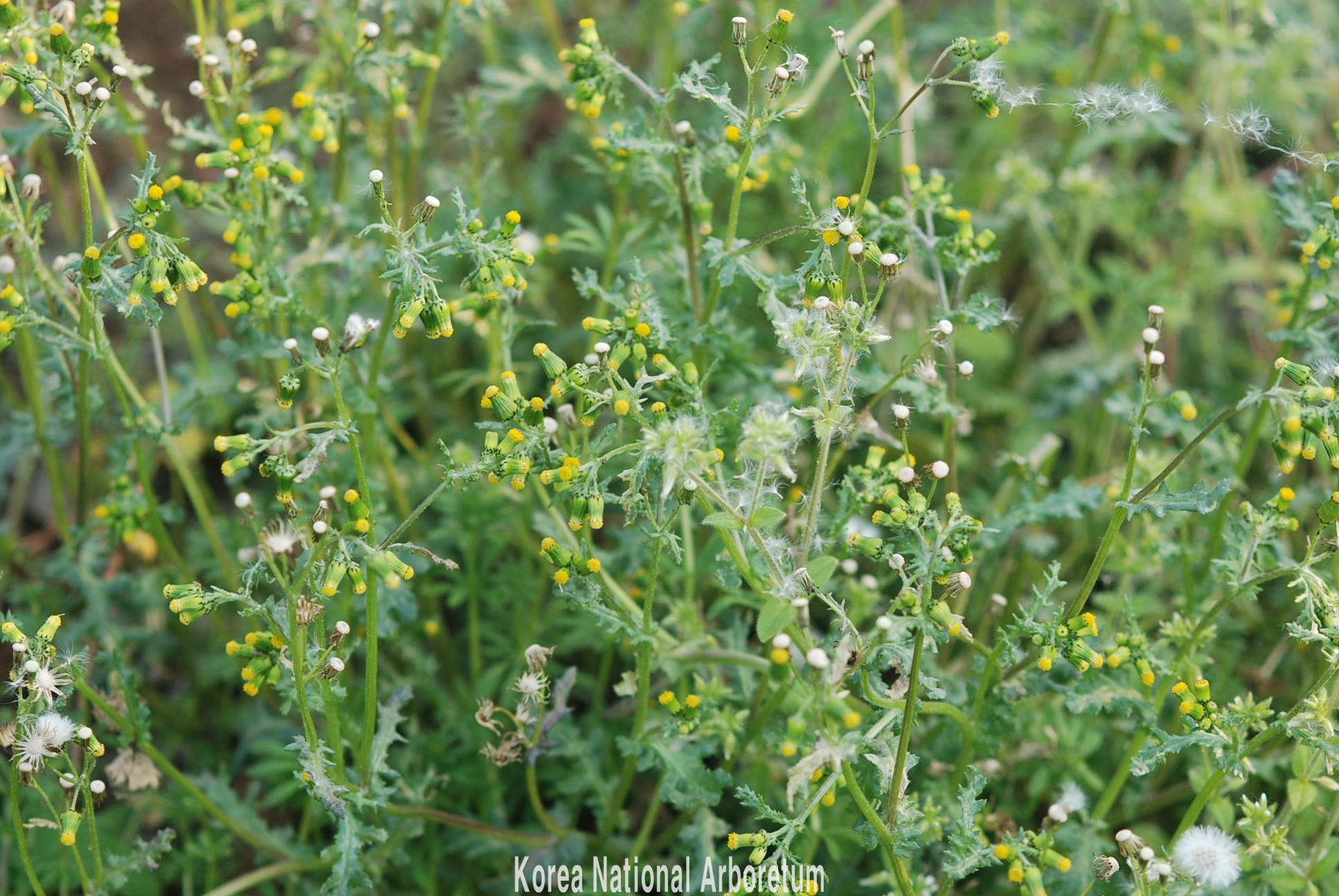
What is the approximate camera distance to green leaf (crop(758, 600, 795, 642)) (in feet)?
7.54

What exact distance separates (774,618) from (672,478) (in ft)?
1.25

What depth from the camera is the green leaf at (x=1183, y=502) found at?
2.55m

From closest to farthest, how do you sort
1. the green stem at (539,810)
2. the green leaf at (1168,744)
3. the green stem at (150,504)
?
the green leaf at (1168,744), the green stem at (539,810), the green stem at (150,504)

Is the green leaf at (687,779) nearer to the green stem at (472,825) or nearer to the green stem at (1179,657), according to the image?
the green stem at (472,825)

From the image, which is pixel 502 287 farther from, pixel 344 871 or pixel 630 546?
pixel 344 871

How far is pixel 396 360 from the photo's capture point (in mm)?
3967

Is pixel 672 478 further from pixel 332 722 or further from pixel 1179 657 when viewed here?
pixel 1179 657

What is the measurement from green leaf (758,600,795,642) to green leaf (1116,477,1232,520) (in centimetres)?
82

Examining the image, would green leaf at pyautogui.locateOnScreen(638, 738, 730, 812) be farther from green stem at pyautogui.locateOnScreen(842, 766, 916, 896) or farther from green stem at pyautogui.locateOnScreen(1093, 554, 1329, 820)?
green stem at pyautogui.locateOnScreen(1093, 554, 1329, 820)

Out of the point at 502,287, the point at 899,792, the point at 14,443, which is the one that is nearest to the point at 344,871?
the point at 899,792

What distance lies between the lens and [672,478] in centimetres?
222

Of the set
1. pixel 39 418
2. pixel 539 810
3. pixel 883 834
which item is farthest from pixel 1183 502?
pixel 39 418

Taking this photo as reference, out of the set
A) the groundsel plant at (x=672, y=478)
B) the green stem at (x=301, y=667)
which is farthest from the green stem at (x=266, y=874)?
the green stem at (x=301, y=667)

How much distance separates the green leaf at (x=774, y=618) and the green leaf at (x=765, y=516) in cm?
17
